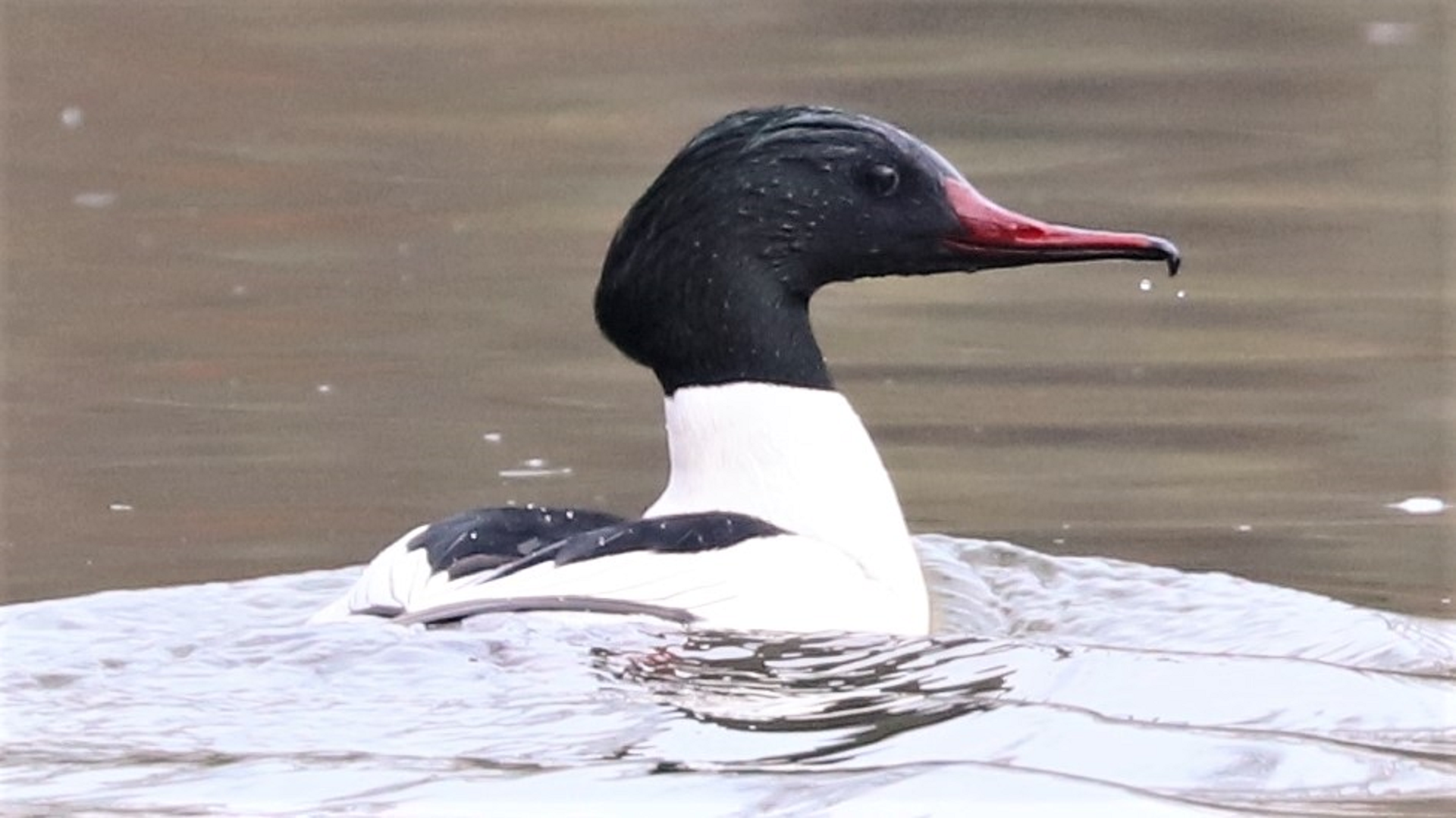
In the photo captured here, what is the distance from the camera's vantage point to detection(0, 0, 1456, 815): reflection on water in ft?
20.1

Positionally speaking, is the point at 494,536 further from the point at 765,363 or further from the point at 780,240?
the point at 780,240

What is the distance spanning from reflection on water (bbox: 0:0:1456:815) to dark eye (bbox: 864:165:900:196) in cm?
103

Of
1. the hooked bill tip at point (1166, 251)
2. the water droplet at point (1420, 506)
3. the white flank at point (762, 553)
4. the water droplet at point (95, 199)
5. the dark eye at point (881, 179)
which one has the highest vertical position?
the dark eye at point (881, 179)

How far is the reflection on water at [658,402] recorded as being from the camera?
6.12 metres

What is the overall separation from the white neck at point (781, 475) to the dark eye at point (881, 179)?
502 millimetres

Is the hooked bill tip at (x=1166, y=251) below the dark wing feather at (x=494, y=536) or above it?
above

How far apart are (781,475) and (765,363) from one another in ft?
0.81

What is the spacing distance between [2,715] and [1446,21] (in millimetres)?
11603

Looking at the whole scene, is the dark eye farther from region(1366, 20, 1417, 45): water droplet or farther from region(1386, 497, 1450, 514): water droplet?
region(1366, 20, 1417, 45): water droplet

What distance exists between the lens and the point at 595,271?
11422 mm

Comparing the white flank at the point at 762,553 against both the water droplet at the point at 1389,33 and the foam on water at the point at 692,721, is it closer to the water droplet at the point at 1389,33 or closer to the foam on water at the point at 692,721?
the foam on water at the point at 692,721

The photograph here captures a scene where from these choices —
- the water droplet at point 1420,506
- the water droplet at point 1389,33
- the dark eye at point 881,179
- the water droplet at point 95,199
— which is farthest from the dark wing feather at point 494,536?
the water droplet at point 1389,33

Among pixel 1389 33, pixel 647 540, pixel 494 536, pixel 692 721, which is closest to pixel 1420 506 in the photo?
pixel 647 540

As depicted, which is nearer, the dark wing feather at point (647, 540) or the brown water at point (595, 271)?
the dark wing feather at point (647, 540)
